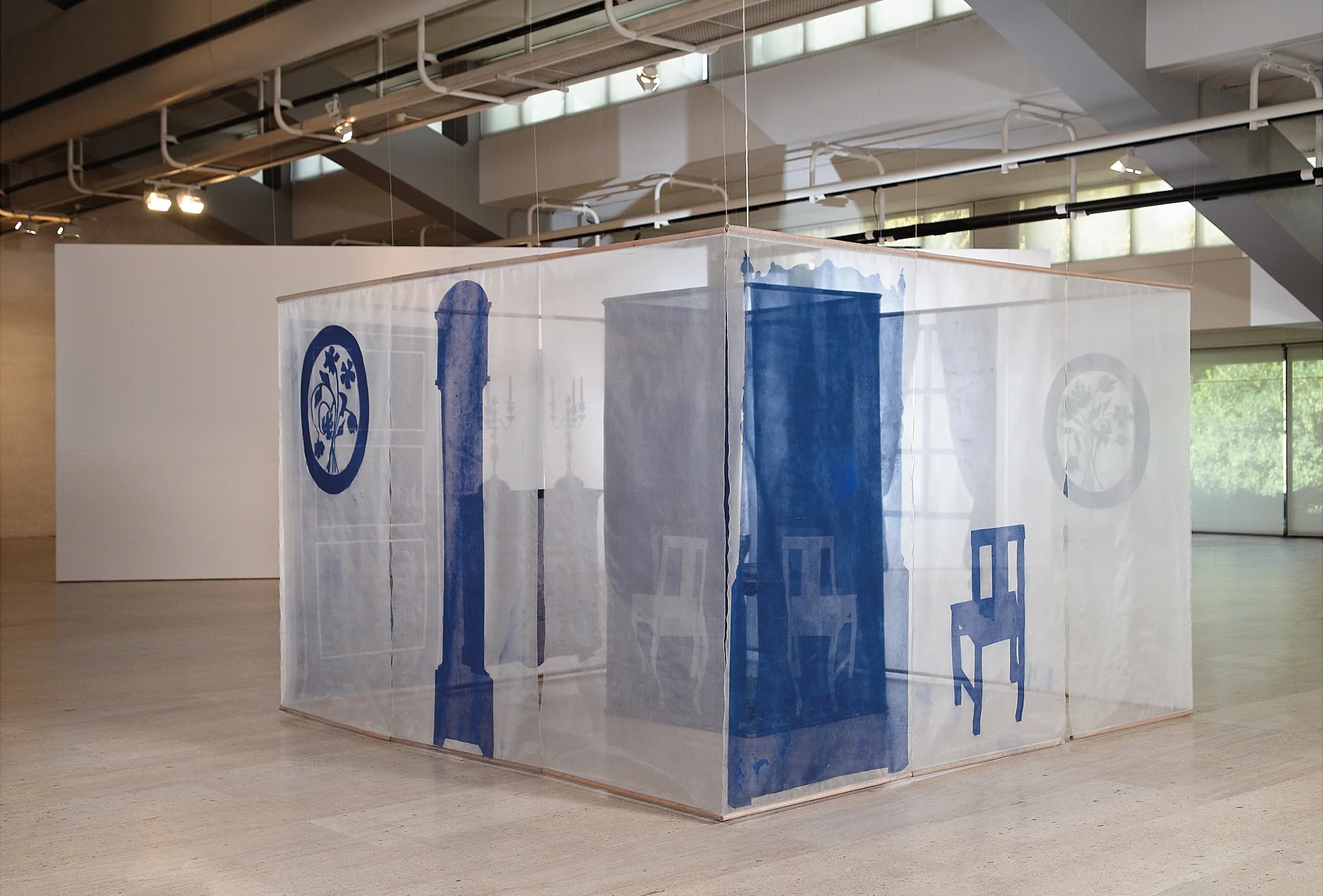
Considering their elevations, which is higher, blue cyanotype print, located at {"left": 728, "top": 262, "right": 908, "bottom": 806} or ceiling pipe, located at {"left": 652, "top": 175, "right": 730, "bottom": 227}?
ceiling pipe, located at {"left": 652, "top": 175, "right": 730, "bottom": 227}

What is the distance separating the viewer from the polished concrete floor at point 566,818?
439 centimetres

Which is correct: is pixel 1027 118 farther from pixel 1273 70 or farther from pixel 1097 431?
pixel 1097 431

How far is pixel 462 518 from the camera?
20.0 ft

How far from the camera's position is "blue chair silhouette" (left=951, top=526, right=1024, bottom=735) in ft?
19.5

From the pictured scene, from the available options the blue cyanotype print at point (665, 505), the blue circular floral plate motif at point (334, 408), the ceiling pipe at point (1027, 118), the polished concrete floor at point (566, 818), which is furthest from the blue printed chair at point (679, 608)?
the ceiling pipe at point (1027, 118)

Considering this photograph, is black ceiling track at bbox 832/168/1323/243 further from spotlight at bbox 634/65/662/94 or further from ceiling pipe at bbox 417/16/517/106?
ceiling pipe at bbox 417/16/517/106

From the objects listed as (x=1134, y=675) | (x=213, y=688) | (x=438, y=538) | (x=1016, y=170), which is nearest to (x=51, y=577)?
(x=213, y=688)

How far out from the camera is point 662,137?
1076cm

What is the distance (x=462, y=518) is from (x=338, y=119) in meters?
7.42

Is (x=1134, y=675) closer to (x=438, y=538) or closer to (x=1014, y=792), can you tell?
(x=1014, y=792)

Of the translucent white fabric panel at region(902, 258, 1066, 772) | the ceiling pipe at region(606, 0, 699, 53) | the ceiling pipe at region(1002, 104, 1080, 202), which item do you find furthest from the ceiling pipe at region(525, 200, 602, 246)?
the translucent white fabric panel at region(902, 258, 1066, 772)

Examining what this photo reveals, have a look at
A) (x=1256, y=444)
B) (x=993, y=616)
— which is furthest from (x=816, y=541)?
(x=1256, y=444)

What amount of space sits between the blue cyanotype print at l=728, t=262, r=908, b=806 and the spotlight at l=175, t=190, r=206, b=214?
10.8 m

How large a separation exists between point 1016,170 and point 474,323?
6.79 metres
